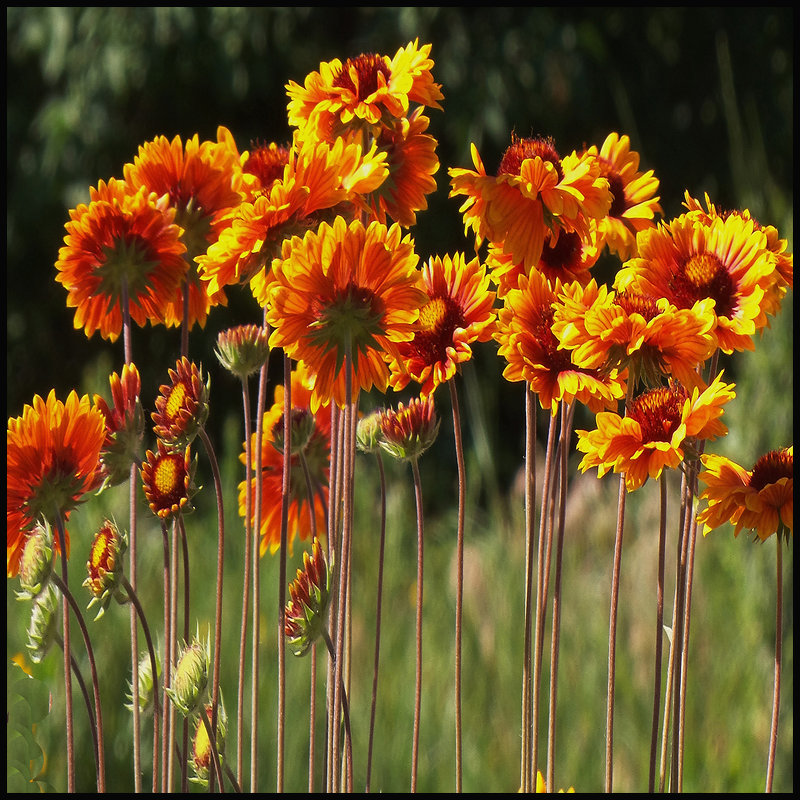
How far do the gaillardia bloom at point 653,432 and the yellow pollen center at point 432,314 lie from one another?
0.10 m

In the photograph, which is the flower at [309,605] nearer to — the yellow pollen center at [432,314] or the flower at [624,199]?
the yellow pollen center at [432,314]

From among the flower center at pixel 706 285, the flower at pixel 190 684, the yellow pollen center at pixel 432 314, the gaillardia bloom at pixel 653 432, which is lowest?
the flower at pixel 190 684

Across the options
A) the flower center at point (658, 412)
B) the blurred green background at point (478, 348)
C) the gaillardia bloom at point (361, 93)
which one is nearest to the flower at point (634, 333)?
the flower center at point (658, 412)

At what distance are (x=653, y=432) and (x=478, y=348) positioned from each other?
2406 millimetres

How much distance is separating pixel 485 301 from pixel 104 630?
111 cm

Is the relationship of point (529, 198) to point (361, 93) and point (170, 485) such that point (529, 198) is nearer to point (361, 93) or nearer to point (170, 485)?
point (361, 93)

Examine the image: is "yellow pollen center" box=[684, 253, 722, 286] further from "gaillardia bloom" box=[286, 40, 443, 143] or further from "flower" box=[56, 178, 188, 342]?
"flower" box=[56, 178, 188, 342]

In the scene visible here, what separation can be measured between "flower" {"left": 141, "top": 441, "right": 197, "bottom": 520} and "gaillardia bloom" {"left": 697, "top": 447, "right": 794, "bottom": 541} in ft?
0.86

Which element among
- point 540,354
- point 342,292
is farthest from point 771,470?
point 342,292

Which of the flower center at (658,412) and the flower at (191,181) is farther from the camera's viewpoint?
the flower at (191,181)

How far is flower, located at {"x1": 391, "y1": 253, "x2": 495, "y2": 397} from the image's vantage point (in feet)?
1.77

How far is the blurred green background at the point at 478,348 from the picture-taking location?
4.58 feet

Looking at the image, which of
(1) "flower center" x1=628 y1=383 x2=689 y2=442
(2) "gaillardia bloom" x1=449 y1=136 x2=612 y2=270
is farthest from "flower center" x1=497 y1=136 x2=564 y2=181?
(1) "flower center" x1=628 y1=383 x2=689 y2=442

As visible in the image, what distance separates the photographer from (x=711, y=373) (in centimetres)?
57
